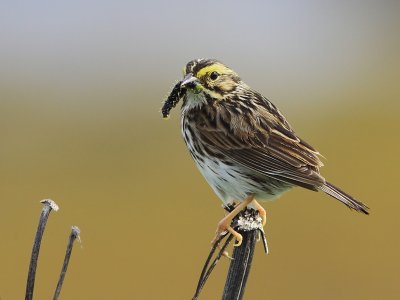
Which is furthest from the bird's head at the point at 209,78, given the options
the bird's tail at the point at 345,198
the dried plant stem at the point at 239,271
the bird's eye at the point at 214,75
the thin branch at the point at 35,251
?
the thin branch at the point at 35,251

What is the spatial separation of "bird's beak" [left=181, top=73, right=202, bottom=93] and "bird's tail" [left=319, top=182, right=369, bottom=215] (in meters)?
0.96

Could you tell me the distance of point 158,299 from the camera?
915cm

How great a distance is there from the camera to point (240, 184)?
4.94m

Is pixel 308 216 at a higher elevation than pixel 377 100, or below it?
below

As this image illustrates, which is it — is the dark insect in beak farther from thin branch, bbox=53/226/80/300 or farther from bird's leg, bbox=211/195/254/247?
thin branch, bbox=53/226/80/300

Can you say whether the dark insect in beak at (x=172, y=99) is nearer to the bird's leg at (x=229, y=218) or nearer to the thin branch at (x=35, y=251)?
the bird's leg at (x=229, y=218)

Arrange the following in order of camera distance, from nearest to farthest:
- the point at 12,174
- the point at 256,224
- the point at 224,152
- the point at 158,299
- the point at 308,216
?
the point at 256,224, the point at 224,152, the point at 158,299, the point at 308,216, the point at 12,174

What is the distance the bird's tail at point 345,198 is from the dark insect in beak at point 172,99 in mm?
922

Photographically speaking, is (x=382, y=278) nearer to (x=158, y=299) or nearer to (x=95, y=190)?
(x=158, y=299)

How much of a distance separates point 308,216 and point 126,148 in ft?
11.8

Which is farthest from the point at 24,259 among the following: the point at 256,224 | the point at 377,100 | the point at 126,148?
the point at 377,100

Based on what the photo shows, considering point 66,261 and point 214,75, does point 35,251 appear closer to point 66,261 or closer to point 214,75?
point 66,261

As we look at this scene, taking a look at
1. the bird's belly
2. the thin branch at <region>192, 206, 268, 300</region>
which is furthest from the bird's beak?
the thin branch at <region>192, 206, 268, 300</region>

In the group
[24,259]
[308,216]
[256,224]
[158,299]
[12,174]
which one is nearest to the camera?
[256,224]
